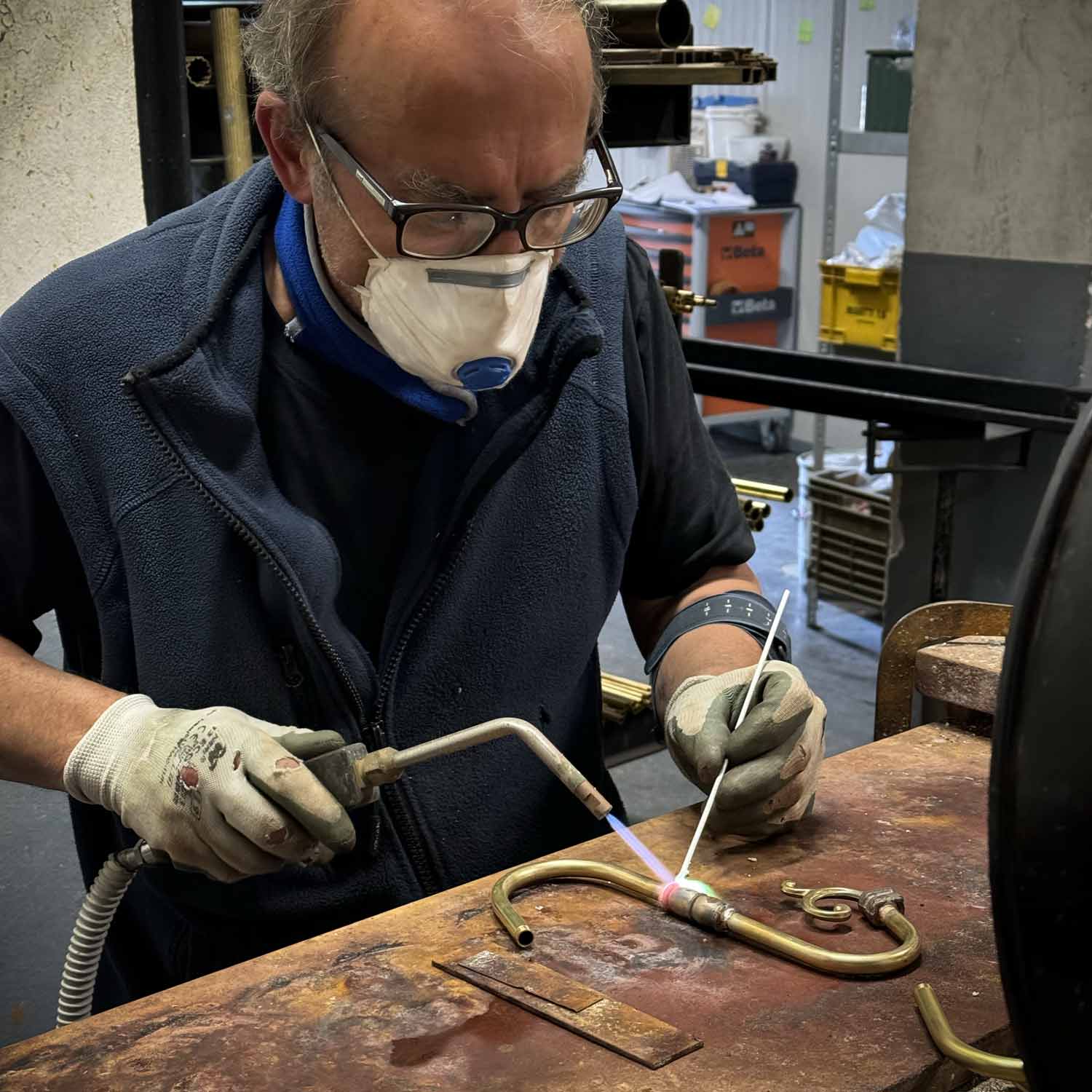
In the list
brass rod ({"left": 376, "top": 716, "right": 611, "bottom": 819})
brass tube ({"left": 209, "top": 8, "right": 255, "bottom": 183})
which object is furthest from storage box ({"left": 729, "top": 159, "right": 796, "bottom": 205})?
brass rod ({"left": 376, "top": 716, "right": 611, "bottom": 819})

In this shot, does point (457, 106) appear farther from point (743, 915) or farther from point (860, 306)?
point (860, 306)

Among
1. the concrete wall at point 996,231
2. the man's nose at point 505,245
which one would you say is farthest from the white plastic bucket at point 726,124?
the man's nose at point 505,245

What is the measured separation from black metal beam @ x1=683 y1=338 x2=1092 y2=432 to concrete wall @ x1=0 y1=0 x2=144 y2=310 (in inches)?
55.6

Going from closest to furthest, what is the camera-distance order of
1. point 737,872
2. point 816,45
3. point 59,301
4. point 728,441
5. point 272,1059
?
1. point 272,1059
2. point 737,872
3. point 59,301
4. point 816,45
5. point 728,441

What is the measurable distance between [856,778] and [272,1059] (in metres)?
0.70

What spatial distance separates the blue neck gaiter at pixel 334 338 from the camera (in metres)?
1.33

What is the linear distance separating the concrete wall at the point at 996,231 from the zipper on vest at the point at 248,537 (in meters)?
Result: 2.12

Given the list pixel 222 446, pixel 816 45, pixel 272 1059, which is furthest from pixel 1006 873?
pixel 816 45

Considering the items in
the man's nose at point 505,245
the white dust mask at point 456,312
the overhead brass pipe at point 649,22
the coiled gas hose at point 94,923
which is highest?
the overhead brass pipe at point 649,22

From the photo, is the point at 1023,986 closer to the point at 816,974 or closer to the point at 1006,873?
the point at 1006,873

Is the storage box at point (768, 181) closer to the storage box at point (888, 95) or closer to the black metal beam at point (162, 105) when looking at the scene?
the storage box at point (888, 95)

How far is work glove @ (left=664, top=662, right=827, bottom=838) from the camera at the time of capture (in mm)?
1233

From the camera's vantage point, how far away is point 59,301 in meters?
1.33

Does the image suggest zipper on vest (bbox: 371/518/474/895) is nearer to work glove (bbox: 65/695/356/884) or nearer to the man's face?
work glove (bbox: 65/695/356/884)
